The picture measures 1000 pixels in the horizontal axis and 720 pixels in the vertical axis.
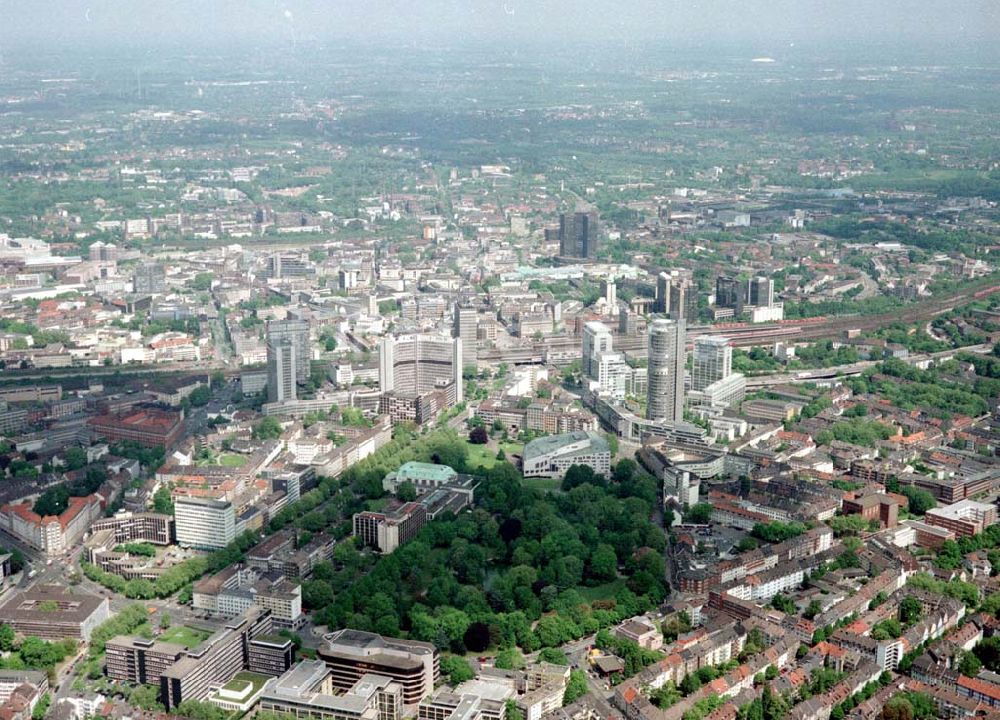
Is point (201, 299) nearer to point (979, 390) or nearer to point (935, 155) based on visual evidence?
point (979, 390)

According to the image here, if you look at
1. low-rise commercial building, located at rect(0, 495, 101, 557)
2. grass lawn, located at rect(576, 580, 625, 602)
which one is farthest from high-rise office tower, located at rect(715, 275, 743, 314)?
low-rise commercial building, located at rect(0, 495, 101, 557)

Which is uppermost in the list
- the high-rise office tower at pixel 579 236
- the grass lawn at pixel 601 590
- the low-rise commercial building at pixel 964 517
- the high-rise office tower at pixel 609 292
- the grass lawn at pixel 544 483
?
the high-rise office tower at pixel 579 236

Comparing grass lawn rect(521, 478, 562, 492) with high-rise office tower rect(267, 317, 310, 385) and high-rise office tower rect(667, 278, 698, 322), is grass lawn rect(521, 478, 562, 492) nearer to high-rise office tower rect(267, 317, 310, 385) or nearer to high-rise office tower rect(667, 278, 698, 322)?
high-rise office tower rect(267, 317, 310, 385)

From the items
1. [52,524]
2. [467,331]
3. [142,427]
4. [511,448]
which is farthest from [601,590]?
[467,331]

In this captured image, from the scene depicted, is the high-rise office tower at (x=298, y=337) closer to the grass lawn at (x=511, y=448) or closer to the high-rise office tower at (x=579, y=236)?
the grass lawn at (x=511, y=448)

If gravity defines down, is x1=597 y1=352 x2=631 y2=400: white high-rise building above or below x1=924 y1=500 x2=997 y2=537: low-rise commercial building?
above

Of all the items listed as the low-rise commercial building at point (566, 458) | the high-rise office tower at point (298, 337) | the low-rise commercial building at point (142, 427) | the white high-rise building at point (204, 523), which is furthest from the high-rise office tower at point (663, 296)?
the white high-rise building at point (204, 523)

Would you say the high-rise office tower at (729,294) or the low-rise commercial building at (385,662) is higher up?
the high-rise office tower at (729,294)
